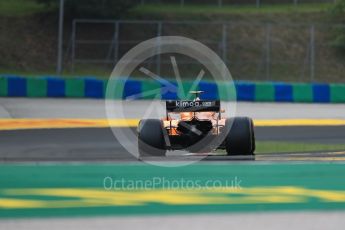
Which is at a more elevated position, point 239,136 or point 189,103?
point 189,103

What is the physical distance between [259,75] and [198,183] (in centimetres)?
2481

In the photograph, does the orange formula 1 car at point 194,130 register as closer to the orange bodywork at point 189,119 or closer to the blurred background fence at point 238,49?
the orange bodywork at point 189,119

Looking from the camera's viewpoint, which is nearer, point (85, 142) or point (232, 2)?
point (85, 142)

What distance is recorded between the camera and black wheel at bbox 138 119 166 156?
11.5 m

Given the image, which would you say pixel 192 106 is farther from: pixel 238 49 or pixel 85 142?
pixel 238 49

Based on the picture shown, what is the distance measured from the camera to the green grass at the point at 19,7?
1485 inches

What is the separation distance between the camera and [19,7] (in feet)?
128

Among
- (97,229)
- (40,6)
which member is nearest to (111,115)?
(97,229)

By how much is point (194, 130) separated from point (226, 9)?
3041cm

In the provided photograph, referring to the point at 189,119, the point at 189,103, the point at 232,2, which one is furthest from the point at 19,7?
the point at 189,103

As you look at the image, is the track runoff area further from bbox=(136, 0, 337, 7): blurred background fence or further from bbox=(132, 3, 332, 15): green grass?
bbox=(136, 0, 337, 7): blurred background fence

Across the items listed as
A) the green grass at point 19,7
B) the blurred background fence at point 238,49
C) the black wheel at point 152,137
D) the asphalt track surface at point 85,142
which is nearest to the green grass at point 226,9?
the blurred background fence at point 238,49

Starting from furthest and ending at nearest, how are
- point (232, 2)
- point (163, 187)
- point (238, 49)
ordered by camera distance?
point (232, 2) → point (238, 49) → point (163, 187)

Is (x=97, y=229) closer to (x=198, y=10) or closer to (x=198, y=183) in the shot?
(x=198, y=183)
